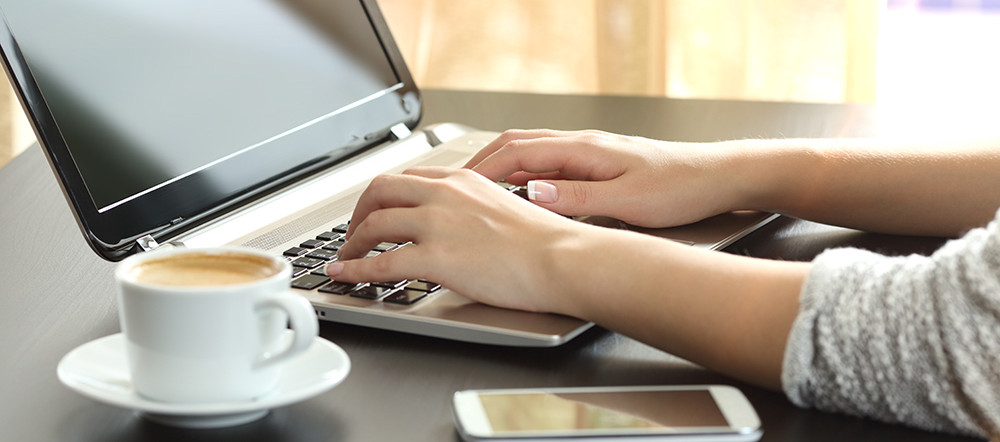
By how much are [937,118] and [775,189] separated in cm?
52

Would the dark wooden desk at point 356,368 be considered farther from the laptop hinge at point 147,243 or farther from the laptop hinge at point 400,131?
the laptop hinge at point 400,131

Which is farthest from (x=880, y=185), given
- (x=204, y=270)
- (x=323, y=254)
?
(x=204, y=270)

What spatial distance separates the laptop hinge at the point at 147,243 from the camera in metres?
0.78

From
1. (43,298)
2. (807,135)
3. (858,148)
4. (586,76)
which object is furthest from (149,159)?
(586,76)

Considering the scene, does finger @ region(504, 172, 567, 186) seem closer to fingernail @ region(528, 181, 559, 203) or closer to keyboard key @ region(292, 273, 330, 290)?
fingernail @ region(528, 181, 559, 203)

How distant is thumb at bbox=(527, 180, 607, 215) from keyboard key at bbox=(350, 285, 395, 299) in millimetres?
174

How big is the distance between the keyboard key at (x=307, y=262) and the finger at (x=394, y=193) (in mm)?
41

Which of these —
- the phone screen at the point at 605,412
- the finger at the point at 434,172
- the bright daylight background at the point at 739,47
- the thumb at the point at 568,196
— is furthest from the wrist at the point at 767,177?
the bright daylight background at the point at 739,47

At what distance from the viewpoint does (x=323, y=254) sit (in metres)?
0.77

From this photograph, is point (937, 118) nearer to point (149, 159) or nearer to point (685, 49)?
point (149, 159)

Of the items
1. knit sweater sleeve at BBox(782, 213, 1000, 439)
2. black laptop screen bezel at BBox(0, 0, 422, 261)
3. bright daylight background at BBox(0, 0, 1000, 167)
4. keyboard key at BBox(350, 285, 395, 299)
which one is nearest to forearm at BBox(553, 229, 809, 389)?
knit sweater sleeve at BBox(782, 213, 1000, 439)

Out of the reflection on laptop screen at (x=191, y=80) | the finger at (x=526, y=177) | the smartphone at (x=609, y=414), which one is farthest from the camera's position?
the finger at (x=526, y=177)

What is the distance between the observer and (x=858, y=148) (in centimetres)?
90

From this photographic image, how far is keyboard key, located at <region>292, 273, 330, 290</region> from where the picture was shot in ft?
2.30
